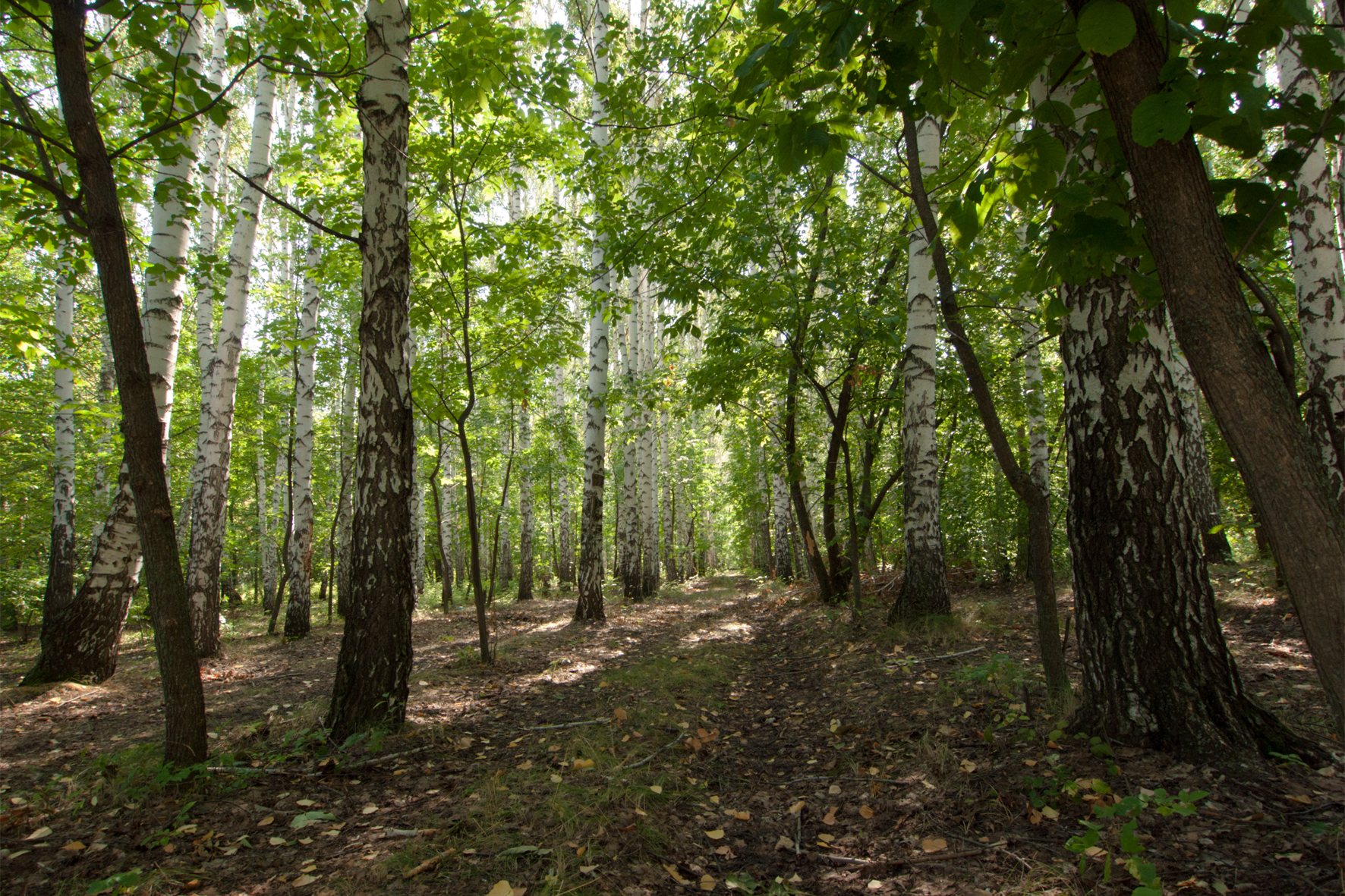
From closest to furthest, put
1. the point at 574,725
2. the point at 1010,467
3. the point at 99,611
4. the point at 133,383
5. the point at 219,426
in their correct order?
the point at 133,383 → the point at 1010,467 → the point at 574,725 → the point at 99,611 → the point at 219,426

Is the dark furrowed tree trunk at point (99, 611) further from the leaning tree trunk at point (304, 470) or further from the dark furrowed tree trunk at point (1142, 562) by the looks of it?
the dark furrowed tree trunk at point (1142, 562)

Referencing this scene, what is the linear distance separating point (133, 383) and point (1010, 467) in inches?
164

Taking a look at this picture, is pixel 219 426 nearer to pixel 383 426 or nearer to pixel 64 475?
pixel 64 475

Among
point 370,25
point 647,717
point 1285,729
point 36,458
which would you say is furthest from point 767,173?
point 36,458

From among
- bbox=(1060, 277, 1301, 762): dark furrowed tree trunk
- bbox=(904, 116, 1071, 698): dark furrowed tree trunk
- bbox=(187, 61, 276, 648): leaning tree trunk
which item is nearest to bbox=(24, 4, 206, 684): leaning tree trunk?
bbox=(187, 61, 276, 648): leaning tree trunk

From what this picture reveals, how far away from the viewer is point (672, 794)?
3.05m

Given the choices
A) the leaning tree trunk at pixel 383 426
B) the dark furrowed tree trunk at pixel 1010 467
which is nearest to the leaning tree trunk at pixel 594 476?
the leaning tree trunk at pixel 383 426

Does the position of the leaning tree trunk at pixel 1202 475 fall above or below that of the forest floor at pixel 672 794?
above

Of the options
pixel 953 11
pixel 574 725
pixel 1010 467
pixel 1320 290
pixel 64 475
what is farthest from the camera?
pixel 64 475

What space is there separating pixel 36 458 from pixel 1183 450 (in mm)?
17445

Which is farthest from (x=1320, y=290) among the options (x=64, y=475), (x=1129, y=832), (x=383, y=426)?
(x=64, y=475)

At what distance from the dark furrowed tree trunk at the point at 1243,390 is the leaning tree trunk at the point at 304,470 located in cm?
1069

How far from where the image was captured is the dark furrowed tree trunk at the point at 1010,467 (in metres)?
2.93

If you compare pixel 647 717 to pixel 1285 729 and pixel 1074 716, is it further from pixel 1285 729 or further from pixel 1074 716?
pixel 1285 729
